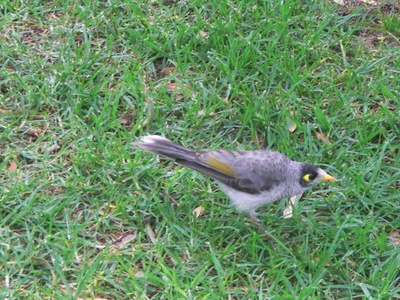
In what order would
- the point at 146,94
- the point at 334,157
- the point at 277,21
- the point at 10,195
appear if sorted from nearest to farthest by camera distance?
the point at 10,195 < the point at 334,157 < the point at 146,94 < the point at 277,21

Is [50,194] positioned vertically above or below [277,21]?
below

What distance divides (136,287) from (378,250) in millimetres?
1945

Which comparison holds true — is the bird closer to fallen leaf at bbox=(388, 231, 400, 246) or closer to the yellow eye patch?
the yellow eye patch

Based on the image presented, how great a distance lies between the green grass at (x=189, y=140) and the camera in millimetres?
5328

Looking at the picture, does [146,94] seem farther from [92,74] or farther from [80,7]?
[80,7]

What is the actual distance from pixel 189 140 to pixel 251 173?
3.25ft

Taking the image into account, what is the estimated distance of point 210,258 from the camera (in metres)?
5.42

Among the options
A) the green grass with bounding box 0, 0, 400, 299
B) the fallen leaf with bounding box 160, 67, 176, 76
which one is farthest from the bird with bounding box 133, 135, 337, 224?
the fallen leaf with bounding box 160, 67, 176, 76

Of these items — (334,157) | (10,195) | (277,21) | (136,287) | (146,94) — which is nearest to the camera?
(136,287)

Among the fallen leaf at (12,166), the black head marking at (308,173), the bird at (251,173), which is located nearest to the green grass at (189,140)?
the fallen leaf at (12,166)

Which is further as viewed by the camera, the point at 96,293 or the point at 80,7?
the point at 80,7

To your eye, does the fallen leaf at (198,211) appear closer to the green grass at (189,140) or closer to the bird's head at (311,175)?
the green grass at (189,140)

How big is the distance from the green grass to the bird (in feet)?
0.92

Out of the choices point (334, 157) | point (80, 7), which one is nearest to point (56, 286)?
point (334, 157)
